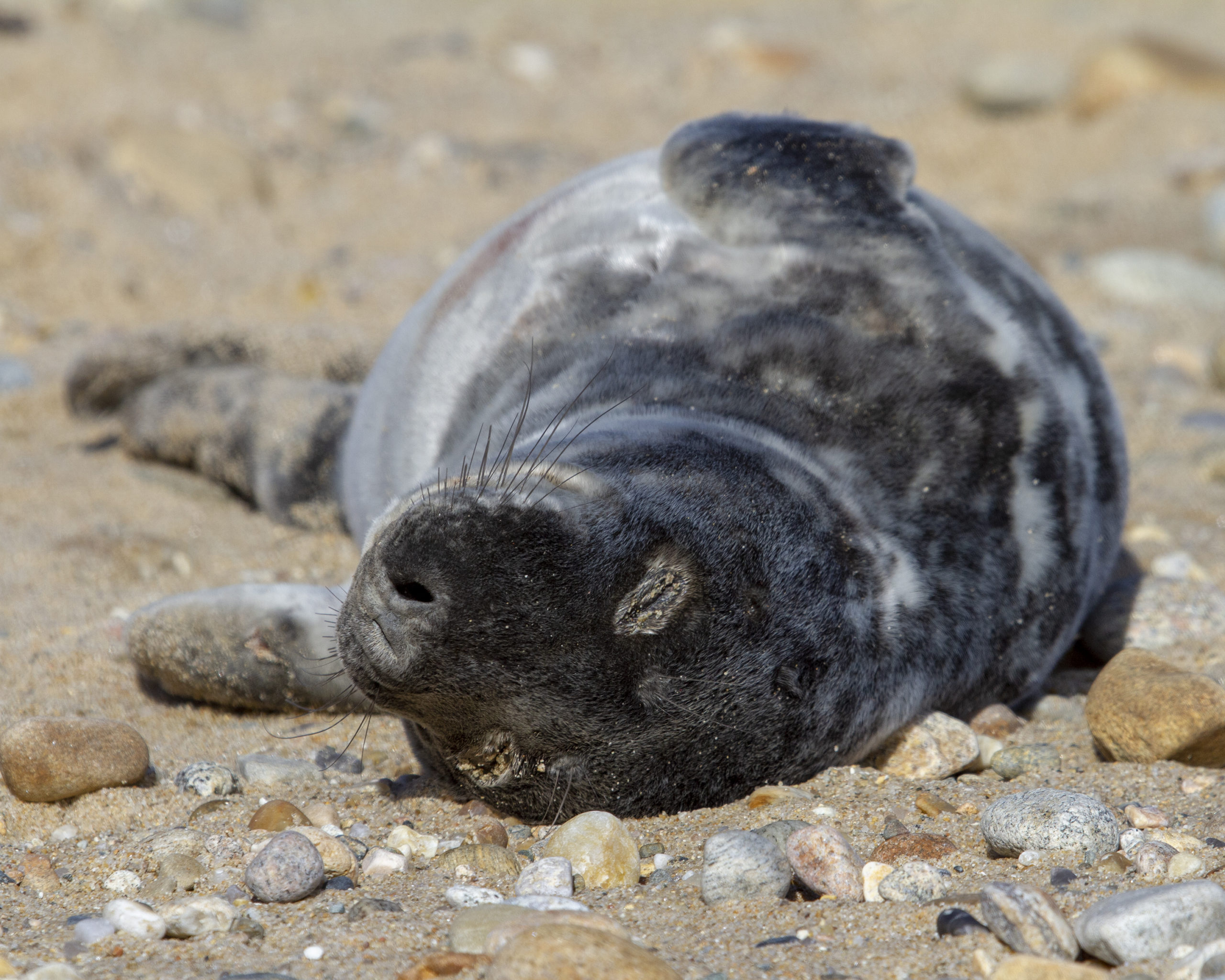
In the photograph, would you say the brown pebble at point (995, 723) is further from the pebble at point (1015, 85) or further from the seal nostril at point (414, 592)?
the pebble at point (1015, 85)

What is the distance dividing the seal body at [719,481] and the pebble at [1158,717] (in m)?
0.20

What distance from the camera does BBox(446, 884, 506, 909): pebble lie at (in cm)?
205

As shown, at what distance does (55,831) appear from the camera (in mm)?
2354

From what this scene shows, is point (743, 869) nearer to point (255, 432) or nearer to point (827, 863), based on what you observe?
point (827, 863)

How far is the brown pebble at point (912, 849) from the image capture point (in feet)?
7.19

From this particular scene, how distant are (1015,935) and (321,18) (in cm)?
849

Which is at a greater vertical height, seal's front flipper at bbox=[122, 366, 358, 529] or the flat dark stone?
seal's front flipper at bbox=[122, 366, 358, 529]

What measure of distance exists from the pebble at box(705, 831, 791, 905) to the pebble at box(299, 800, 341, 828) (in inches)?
26.1

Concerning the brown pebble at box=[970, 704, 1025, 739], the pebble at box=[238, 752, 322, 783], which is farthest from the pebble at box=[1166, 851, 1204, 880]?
the pebble at box=[238, 752, 322, 783]

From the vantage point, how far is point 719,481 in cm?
228

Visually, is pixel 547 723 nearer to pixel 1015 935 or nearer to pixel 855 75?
pixel 1015 935

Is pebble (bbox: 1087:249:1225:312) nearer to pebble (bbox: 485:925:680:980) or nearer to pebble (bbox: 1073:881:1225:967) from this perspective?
pebble (bbox: 1073:881:1225:967)

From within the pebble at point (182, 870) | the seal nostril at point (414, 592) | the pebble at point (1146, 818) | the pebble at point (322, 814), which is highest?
the seal nostril at point (414, 592)

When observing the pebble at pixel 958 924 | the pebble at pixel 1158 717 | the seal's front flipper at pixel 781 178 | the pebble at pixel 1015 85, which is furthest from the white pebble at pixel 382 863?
the pebble at pixel 1015 85
